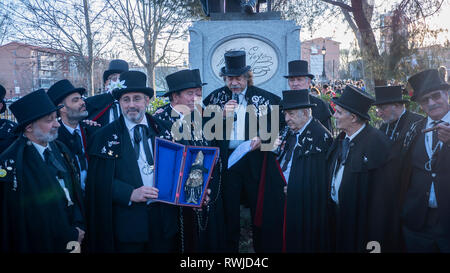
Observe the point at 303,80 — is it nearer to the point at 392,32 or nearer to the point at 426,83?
the point at 426,83

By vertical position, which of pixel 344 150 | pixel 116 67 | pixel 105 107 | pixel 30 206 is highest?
pixel 116 67

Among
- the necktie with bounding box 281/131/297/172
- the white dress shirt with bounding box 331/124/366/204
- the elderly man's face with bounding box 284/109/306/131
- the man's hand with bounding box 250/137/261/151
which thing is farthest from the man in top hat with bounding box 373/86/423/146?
the man's hand with bounding box 250/137/261/151

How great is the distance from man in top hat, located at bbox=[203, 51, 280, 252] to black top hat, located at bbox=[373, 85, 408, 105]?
129cm

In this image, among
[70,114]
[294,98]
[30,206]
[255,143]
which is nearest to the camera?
[30,206]

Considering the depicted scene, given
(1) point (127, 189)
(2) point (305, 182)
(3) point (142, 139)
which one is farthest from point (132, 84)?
(2) point (305, 182)

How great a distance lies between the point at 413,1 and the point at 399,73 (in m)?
2.11

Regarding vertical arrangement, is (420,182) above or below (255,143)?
below

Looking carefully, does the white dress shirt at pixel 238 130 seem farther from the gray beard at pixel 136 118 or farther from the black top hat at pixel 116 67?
the black top hat at pixel 116 67

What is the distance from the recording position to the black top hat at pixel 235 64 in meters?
4.89

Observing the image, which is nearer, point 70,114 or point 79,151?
point 79,151

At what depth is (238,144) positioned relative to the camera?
507cm

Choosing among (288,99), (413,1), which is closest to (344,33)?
(413,1)

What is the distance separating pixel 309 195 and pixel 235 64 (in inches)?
78.3
